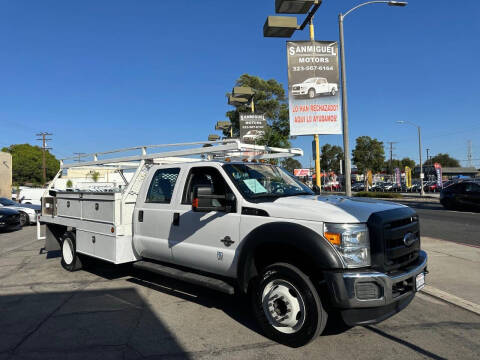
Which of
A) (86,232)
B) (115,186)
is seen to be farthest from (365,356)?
(115,186)

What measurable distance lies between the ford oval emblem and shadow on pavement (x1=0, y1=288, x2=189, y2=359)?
2506 millimetres

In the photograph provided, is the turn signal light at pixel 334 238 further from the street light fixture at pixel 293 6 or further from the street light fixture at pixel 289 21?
the street light fixture at pixel 293 6

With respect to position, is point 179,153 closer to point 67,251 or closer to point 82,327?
point 82,327

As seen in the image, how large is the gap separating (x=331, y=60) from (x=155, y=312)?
7.67 meters

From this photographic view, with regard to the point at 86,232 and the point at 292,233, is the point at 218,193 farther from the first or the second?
the point at 86,232

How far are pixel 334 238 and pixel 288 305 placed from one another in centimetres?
85

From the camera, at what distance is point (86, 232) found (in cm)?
634

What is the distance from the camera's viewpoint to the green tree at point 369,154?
2242 inches

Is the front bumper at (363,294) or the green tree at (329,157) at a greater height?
the green tree at (329,157)

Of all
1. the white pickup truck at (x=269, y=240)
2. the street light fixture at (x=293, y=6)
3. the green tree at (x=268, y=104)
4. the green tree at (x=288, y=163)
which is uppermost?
the green tree at (x=268, y=104)

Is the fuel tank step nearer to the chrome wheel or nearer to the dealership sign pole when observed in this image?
the chrome wheel

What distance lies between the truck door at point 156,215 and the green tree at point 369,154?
183 ft

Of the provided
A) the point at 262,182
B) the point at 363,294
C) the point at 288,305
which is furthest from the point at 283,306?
the point at 262,182

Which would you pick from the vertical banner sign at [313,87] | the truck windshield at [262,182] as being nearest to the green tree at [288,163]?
the vertical banner sign at [313,87]
